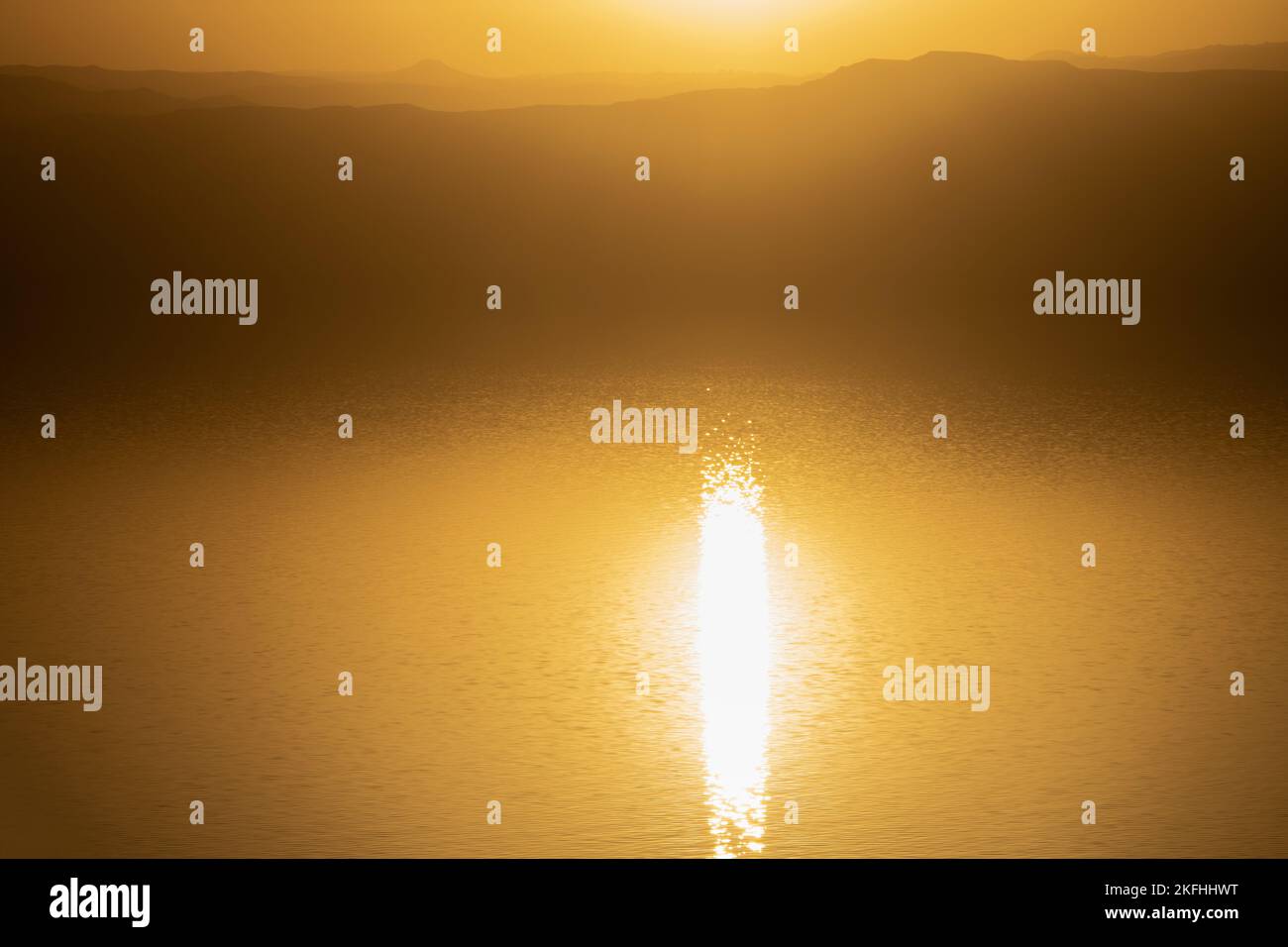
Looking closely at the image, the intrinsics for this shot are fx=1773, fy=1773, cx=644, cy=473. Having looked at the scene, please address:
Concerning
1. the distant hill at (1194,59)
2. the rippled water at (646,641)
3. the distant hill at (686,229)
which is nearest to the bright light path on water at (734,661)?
the rippled water at (646,641)

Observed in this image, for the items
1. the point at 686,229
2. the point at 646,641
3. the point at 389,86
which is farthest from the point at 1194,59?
the point at 646,641

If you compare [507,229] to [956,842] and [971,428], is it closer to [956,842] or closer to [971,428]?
[971,428]

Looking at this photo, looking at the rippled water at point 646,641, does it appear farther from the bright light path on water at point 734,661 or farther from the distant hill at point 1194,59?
the distant hill at point 1194,59

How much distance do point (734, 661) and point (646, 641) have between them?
1.60ft

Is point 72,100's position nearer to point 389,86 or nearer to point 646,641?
point 389,86

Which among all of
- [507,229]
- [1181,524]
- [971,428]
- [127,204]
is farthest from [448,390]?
[127,204]

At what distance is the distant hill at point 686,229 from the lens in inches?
966

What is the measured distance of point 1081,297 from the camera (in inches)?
1582

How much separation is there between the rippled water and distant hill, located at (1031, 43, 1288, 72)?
211 ft

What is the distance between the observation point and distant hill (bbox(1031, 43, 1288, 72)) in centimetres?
7500

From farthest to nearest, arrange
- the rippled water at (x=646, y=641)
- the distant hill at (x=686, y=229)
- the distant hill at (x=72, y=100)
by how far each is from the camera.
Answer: the distant hill at (x=72, y=100) < the distant hill at (x=686, y=229) < the rippled water at (x=646, y=641)

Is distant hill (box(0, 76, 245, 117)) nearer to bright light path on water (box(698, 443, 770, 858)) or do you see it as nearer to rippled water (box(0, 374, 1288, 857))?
rippled water (box(0, 374, 1288, 857))

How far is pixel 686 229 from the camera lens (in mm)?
58344

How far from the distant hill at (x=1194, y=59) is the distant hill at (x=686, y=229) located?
1924 millimetres
